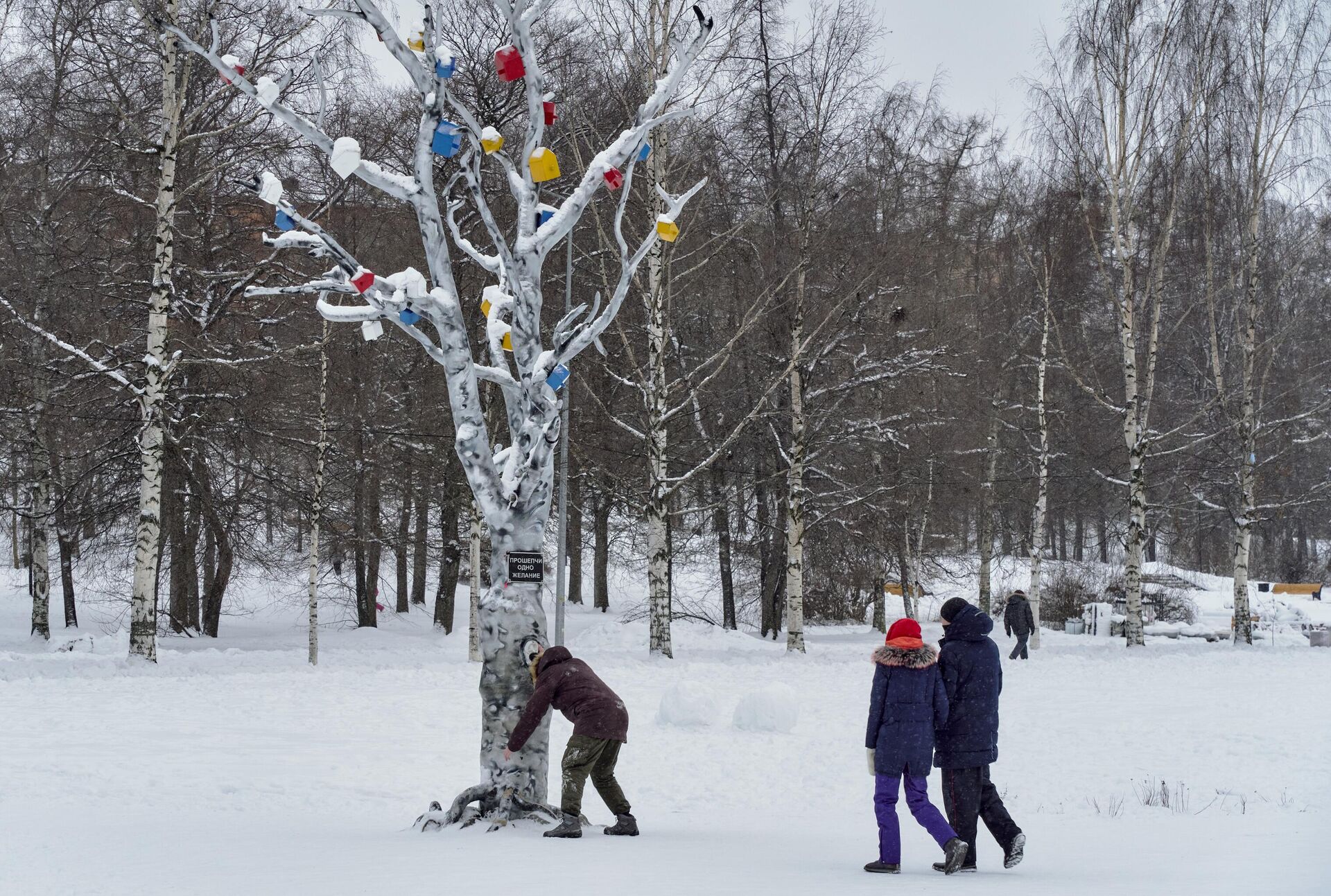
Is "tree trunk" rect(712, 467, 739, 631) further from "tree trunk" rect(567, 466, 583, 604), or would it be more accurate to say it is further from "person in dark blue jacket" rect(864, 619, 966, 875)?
"person in dark blue jacket" rect(864, 619, 966, 875)

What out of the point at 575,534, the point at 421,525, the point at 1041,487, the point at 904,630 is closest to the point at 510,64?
the point at 904,630

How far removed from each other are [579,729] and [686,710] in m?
5.59

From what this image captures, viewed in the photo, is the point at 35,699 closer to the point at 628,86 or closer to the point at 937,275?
the point at 628,86

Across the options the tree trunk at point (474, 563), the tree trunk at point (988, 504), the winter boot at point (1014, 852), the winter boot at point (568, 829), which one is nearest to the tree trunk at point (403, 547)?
the tree trunk at point (474, 563)

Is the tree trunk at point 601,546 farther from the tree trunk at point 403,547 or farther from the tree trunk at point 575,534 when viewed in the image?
the tree trunk at point 403,547

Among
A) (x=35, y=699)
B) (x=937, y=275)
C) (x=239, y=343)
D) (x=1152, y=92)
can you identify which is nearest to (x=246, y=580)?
(x=239, y=343)

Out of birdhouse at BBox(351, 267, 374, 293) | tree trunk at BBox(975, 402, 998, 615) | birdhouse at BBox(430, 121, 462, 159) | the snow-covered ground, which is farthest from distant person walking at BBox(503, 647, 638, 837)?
tree trunk at BBox(975, 402, 998, 615)

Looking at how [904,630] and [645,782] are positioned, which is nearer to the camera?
[904,630]

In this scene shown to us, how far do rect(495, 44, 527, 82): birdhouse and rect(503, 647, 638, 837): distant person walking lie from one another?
4033 mm

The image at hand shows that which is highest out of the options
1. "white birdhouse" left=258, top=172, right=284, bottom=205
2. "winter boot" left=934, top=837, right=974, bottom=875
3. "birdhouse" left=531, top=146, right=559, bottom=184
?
"birdhouse" left=531, top=146, right=559, bottom=184

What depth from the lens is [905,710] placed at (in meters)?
6.64

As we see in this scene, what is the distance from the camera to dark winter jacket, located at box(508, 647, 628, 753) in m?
7.43

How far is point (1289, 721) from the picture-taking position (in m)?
13.9

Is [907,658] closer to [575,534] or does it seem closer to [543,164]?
[543,164]
